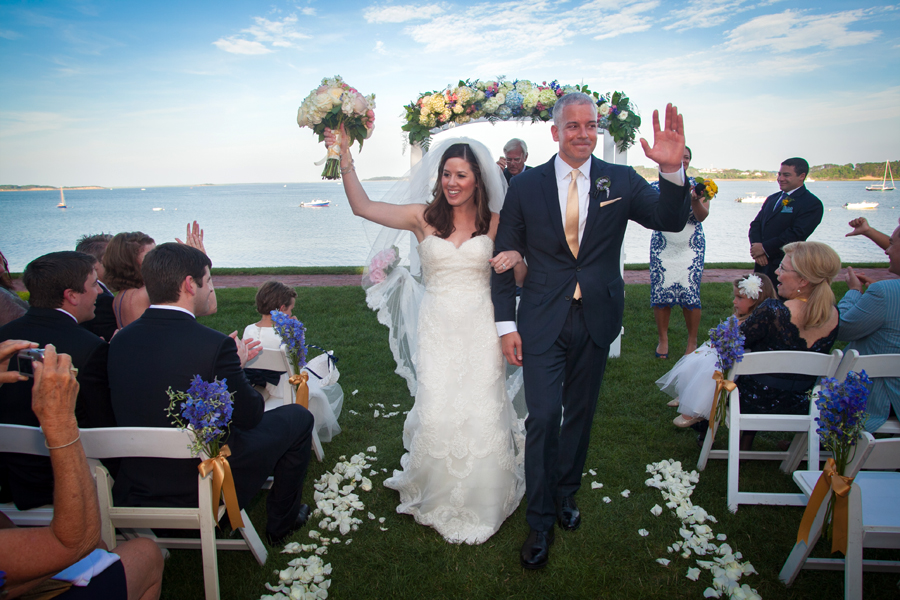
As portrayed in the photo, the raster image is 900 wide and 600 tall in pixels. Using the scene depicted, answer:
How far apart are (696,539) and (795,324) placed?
1709 mm

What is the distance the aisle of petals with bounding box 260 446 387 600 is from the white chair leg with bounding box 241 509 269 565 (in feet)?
0.40

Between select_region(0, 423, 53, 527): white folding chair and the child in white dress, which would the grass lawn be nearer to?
the child in white dress

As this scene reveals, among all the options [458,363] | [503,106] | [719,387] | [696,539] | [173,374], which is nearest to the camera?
[173,374]

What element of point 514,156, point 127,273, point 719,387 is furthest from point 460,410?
point 514,156

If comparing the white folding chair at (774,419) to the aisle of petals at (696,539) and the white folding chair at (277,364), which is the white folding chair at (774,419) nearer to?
the aisle of petals at (696,539)

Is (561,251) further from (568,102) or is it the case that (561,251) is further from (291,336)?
(291,336)

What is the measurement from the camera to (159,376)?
8.03 ft

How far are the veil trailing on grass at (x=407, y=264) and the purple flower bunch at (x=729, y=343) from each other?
5.55 ft

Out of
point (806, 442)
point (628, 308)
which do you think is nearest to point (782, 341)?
point (806, 442)

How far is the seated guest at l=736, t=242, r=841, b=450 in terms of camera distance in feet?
11.7

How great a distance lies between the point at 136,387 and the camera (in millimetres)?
2461

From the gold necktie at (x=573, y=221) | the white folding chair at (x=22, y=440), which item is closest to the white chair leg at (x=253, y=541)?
the white folding chair at (x=22, y=440)

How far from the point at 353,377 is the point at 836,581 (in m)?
4.62

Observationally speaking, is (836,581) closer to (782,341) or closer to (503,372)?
(782,341)
